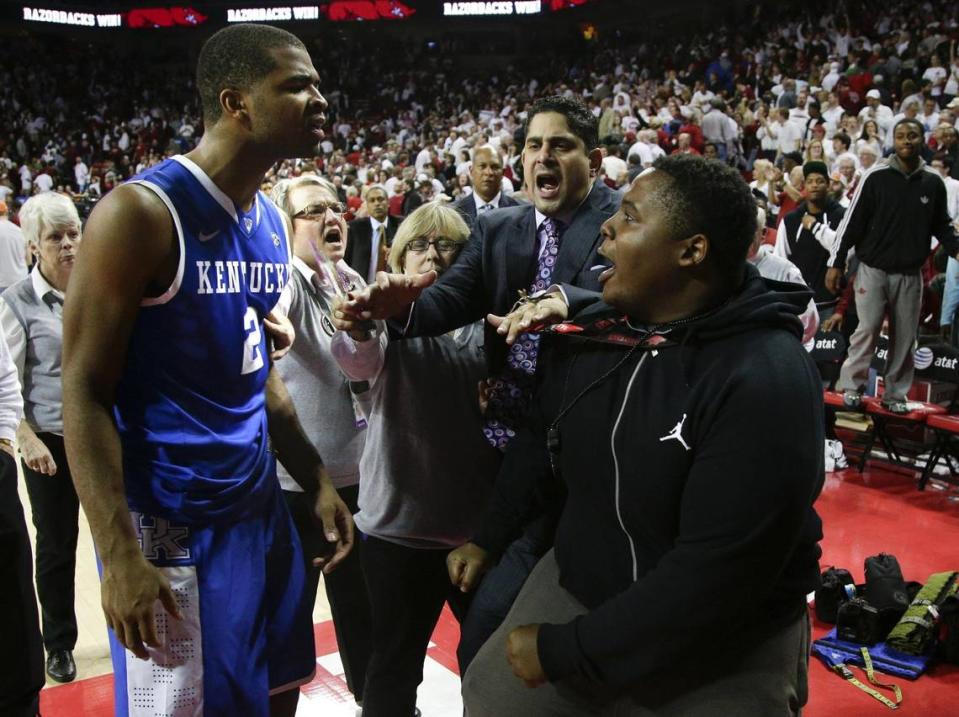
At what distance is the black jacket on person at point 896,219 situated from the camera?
20.7ft

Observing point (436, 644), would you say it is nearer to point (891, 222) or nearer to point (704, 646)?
point (704, 646)

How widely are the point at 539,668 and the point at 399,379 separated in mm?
1007

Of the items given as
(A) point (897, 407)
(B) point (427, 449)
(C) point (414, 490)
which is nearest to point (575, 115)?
(B) point (427, 449)

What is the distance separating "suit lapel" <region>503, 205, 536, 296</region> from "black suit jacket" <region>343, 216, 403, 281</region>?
4.66 metres

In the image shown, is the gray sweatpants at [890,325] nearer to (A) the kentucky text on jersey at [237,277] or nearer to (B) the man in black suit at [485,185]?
(B) the man in black suit at [485,185]

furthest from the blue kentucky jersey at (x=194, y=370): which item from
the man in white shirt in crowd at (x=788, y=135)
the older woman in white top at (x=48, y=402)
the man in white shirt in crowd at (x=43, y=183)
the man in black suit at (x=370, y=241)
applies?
the man in white shirt in crowd at (x=43, y=183)

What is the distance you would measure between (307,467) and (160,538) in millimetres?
500

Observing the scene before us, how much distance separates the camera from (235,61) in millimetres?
1872

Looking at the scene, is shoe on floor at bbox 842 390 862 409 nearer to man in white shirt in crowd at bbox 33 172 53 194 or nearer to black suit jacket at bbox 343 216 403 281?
black suit jacket at bbox 343 216 403 281

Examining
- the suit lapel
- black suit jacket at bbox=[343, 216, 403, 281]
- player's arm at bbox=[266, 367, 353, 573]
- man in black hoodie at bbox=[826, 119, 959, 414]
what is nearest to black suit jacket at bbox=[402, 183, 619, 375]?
the suit lapel

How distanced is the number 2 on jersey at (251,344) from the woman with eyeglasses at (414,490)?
0.46m

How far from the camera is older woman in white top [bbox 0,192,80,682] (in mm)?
3336

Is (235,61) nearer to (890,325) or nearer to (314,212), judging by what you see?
(314,212)

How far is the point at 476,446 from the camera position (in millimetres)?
2533
